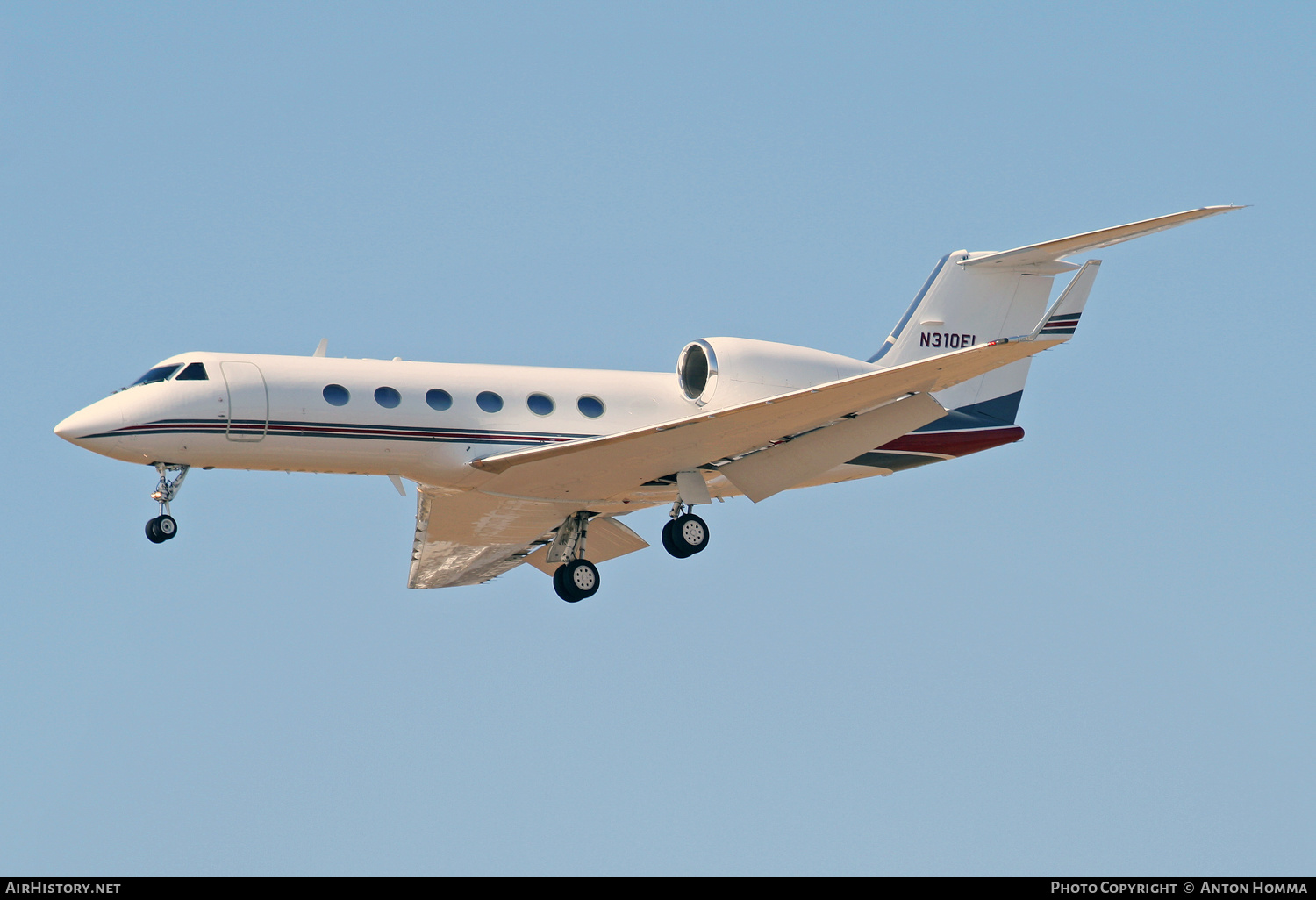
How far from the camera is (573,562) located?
24.4m

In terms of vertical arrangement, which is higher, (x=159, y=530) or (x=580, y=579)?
(x=580, y=579)

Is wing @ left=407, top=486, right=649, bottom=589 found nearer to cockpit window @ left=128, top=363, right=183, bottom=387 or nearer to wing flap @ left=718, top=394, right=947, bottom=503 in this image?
wing flap @ left=718, top=394, right=947, bottom=503

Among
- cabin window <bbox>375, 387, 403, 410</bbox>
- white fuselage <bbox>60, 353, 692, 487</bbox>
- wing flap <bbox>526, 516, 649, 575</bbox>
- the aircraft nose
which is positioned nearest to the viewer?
the aircraft nose

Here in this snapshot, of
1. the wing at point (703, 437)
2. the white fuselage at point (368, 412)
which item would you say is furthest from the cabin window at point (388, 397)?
the wing at point (703, 437)

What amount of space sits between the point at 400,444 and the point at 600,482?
9.47ft

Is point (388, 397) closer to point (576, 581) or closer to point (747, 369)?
point (576, 581)

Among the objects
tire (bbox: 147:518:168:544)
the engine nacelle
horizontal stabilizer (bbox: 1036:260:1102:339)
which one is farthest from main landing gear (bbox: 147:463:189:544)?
horizontal stabilizer (bbox: 1036:260:1102:339)

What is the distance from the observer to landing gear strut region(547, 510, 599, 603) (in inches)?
955

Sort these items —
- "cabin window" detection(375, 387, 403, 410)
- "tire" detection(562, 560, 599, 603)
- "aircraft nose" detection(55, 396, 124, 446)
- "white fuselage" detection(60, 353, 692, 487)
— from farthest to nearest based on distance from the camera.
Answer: "tire" detection(562, 560, 599, 603) → "cabin window" detection(375, 387, 403, 410) → "white fuselage" detection(60, 353, 692, 487) → "aircraft nose" detection(55, 396, 124, 446)

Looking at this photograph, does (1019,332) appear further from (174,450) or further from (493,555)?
(174,450)

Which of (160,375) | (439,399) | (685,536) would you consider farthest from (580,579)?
(160,375)

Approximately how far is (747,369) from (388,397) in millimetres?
4904

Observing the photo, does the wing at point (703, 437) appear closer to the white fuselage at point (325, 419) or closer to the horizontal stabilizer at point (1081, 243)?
the white fuselage at point (325, 419)

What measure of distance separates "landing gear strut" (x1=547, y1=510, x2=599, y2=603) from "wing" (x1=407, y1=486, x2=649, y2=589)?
0.23 m
